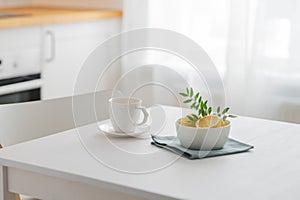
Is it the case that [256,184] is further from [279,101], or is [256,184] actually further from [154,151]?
[279,101]

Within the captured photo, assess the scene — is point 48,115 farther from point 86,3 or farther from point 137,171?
point 86,3

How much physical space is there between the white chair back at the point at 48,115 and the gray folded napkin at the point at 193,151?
0.27 m

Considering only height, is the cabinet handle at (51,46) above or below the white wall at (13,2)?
below

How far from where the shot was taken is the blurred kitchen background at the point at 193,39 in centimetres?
311

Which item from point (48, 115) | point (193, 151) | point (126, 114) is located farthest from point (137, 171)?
point (48, 115)

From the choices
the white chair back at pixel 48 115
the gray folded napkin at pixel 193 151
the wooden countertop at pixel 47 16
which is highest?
the wooden countertop at pixel 47 16

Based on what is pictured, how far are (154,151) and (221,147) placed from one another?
17 cm

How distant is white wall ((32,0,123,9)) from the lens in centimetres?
385

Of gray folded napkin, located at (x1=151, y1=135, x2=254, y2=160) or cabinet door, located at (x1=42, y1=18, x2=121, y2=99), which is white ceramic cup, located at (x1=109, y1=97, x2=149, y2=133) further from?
cabinet door, located at (x1=42, y1=18, x2=121, y2=99)

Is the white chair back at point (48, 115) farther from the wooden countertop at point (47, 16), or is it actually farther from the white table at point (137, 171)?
the wooden countertop at point (47, 16)

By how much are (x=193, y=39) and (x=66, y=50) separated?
0.68 meters

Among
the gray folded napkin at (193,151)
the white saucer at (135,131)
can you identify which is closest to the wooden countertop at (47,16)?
the white saucer at (135,131)

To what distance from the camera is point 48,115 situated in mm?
2115

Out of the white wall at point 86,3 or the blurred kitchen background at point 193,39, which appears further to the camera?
the white wall at point 86,3
